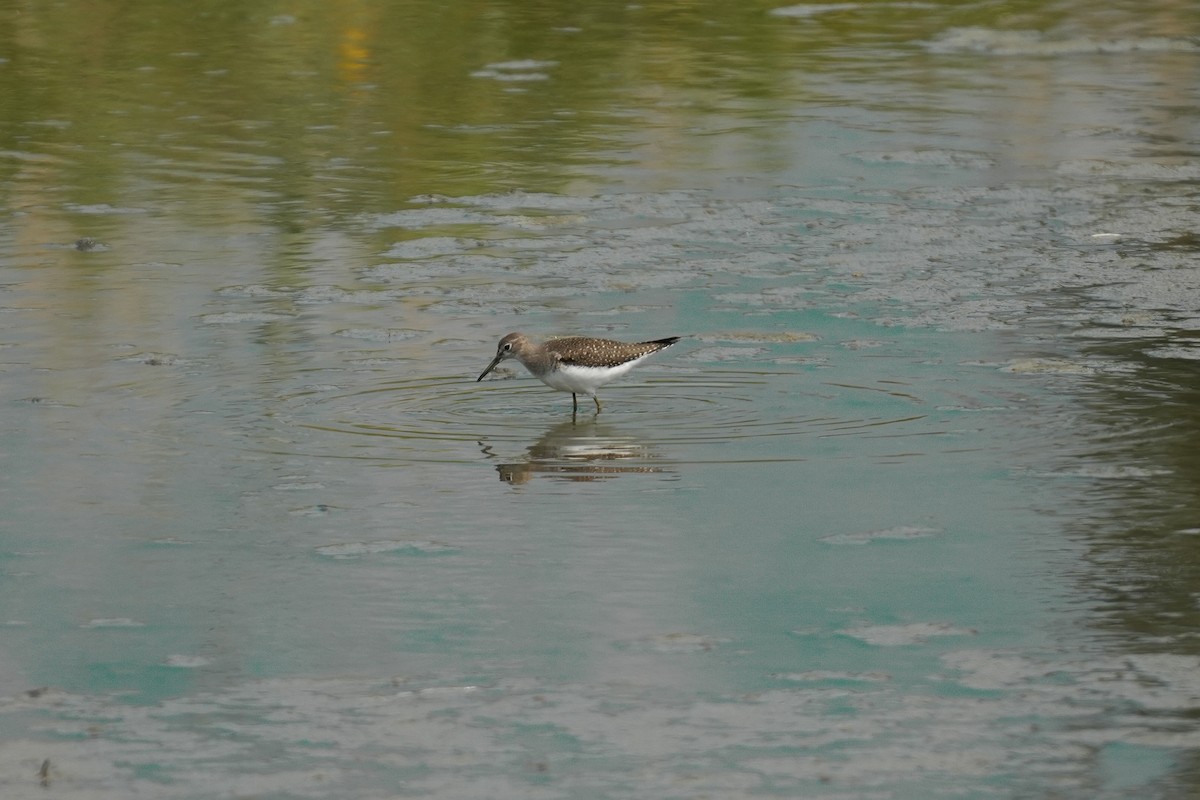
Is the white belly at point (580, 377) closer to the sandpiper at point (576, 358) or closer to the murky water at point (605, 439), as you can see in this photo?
the sandpiper at point (576, 358)

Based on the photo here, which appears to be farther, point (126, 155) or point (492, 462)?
point (126, 155)

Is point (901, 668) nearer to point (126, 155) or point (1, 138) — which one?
point (126, 155)

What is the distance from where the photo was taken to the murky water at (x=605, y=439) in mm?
6746

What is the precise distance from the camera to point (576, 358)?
10711 millimetres

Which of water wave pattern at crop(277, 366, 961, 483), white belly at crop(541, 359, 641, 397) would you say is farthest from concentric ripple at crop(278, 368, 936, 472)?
white belly at crop(541, 359, 641, 397)

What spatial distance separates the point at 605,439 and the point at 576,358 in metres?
0.51

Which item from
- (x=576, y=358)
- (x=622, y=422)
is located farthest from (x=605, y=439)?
(x=576, y=358)

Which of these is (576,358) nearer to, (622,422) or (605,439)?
(622,422)

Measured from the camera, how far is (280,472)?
9641 mm

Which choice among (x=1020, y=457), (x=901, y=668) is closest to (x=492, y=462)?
(x=1020, y=457)

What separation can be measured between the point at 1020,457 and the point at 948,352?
2.02 m

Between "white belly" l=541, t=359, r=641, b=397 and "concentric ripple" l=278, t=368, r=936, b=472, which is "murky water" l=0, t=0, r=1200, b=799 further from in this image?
"white belly" l=541, t=359, r=641, b=397

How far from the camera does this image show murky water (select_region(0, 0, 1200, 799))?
6746mm

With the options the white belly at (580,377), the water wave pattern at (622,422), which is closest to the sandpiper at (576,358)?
the white belly at (580,377)
